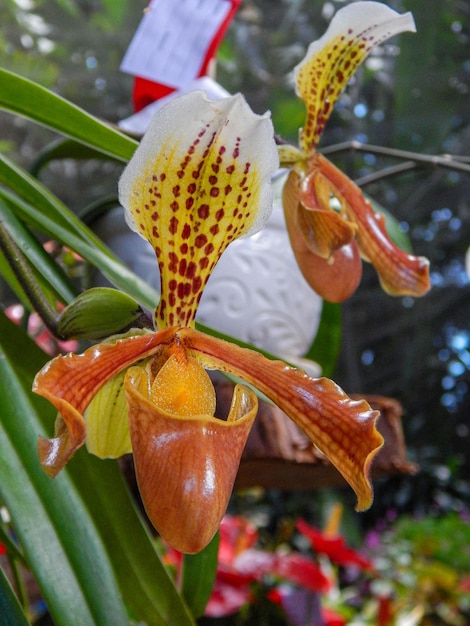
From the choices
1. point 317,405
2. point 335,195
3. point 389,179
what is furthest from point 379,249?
point 389,179

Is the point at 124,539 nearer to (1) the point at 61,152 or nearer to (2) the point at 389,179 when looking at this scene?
(1) the point at 61,152

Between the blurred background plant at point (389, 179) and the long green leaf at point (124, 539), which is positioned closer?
the long green leaf at point (124, 539)

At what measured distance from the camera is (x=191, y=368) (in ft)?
1.19

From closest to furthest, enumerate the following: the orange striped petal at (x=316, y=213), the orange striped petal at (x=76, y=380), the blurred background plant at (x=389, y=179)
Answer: the orange striped petal at (x=76, y=380), the orange striped petal at (x=316, y=213), the blurred background plant at (x=389, y=179)

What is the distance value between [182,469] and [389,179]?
104 centimetres

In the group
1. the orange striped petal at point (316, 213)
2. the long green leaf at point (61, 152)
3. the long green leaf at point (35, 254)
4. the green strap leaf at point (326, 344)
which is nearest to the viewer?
the long green leaf at point (35, 254)

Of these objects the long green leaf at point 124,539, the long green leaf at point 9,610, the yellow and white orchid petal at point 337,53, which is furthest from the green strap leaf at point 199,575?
the yellow and white orchid petal at point 337,53

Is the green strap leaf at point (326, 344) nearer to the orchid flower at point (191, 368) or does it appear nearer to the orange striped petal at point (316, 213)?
the orange striped petal at point (316, 213)

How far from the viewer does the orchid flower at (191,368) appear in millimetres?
295

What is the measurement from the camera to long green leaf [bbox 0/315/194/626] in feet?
1.38

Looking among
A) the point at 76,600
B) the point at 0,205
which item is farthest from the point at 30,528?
the point at 0,205

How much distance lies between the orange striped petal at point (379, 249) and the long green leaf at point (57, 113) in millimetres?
191

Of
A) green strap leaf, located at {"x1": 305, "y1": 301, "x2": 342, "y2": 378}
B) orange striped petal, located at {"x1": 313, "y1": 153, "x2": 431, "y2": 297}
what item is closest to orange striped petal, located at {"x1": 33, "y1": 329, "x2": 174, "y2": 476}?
orange striped petal, located at {"x1": 313, "y1": 153, "x2": 431, "y2": 297}

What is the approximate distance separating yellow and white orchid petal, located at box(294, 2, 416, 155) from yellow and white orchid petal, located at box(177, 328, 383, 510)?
248mm
